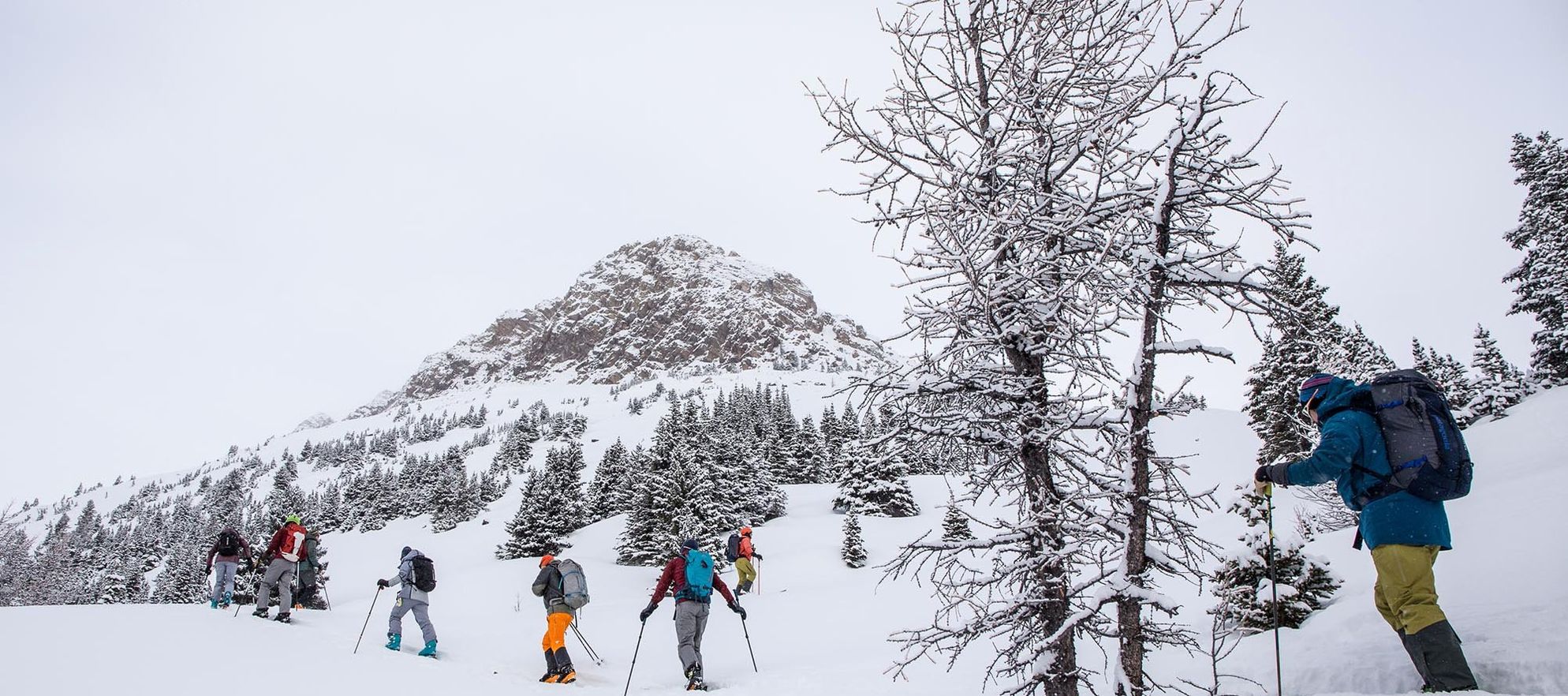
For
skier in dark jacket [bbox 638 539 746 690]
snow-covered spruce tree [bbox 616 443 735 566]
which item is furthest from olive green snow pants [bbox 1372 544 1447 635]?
snow-covered spruce tree [bbox 616 443 735 566]

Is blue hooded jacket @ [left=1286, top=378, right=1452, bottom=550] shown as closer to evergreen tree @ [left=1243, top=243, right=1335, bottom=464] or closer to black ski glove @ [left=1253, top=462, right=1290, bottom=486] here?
black ski glove @ [left=1253, top=462, right=1290, bottom=486]

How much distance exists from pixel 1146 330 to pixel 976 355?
1065 millimetres

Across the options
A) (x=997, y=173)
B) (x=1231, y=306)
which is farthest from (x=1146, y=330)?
(x=997, y=173)

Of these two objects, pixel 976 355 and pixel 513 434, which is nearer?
pixel 976 355

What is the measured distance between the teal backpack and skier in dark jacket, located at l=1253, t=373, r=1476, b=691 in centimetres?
604

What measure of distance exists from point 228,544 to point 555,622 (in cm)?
846

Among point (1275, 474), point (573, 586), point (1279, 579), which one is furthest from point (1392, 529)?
point (573, 586)

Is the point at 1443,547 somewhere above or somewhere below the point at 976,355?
below

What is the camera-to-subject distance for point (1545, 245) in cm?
1662

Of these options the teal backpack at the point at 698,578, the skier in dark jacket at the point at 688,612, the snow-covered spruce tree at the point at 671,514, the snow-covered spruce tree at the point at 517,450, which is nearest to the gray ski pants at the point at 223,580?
the skier in dark jacket at the point at 688,612

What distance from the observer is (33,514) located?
109875mm

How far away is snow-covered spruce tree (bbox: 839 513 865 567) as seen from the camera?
1848 centimetres

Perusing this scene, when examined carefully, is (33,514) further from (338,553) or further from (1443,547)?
(1443,547)

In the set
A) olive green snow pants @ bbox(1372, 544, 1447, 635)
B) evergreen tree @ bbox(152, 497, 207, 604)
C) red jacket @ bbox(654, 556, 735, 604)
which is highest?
olive green snow pants @ bbox(1372, 544, 1447, 635)
